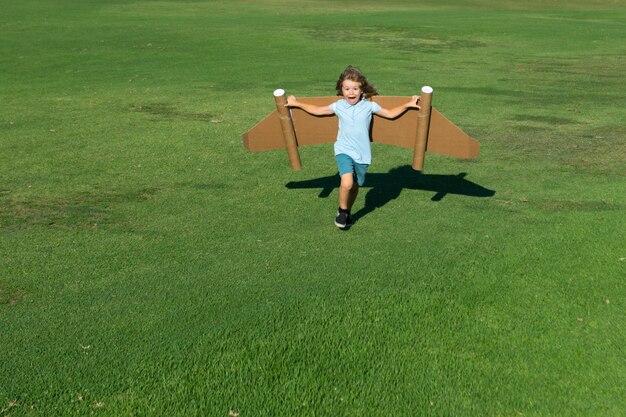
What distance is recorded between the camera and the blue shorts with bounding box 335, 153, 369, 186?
29.4ft

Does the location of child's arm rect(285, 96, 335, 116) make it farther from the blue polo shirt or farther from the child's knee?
the child's knee

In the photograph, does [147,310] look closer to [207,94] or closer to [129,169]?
[129,169]

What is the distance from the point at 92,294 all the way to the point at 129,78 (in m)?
12.6

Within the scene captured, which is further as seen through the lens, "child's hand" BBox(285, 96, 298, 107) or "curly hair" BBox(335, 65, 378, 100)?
"child's hand" BBox(285, 96, 298, 107)

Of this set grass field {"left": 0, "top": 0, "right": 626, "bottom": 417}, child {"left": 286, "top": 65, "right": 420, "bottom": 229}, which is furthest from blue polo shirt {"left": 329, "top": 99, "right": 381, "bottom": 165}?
grass field {"left": 0, "top": 0, "right": 626, "bottom": 417}

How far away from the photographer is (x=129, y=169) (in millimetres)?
10906

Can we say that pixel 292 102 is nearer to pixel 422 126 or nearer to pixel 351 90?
pixel 351 90

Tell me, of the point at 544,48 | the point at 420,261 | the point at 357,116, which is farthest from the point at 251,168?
the point at 544,48

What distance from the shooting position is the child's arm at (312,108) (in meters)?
9.15

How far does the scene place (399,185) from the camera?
10.3 meters

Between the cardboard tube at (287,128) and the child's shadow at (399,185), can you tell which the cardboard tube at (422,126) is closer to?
the child's shadow at (399,185)

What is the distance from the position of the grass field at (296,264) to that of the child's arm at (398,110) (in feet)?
2.82

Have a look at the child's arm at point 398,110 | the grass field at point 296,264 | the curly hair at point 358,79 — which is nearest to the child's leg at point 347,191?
the grass field at point 296,264

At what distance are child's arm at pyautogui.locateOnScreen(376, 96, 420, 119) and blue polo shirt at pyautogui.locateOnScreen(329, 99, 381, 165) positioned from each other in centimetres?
6
